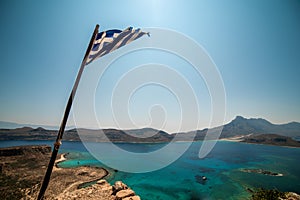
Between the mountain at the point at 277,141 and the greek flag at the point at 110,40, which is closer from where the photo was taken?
the greek flag at the point at 110,40

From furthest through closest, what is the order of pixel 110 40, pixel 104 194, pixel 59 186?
pixel 59 186
pixel 104 194
pixel 110 40

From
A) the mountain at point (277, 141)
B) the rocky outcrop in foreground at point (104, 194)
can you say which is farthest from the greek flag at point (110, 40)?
the mountain at point (277, 141)

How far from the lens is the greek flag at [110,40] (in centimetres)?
464

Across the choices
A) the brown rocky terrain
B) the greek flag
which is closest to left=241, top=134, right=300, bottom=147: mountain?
the brown rocky terrain

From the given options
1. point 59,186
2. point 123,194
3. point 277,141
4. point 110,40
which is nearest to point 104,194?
point 123,194

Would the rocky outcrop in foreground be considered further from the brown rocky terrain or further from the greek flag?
the greek flag

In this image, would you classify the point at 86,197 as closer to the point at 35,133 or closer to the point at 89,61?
the point at 89,61

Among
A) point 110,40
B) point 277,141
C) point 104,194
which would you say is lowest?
point 104,194

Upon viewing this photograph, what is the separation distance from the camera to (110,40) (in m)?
4.89

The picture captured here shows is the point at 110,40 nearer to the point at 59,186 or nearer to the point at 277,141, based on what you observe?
the point at 59,186

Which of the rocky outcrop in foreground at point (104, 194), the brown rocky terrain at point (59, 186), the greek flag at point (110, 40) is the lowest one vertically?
the brown rocky terrain at point (59, 186)

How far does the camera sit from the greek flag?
15.2 feet

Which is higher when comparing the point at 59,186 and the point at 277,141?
the point at 277,141

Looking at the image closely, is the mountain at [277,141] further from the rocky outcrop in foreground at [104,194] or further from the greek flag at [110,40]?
the greek flag at [110,40]
